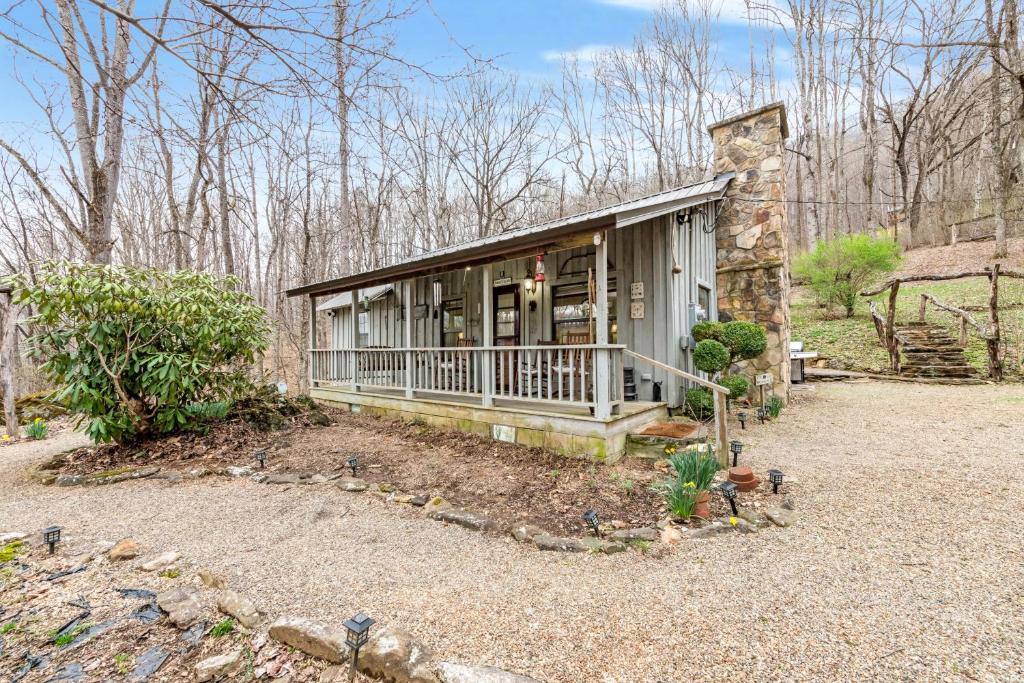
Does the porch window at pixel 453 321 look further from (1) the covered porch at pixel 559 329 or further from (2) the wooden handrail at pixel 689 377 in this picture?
(2) the wooden handrail at pixel 689 377

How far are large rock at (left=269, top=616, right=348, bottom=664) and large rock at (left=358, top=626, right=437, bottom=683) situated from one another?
0.15 metres

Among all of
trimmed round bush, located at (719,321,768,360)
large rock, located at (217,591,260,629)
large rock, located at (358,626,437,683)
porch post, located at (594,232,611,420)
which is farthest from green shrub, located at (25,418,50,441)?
trimmed round bush, located at (719,321,768,360)

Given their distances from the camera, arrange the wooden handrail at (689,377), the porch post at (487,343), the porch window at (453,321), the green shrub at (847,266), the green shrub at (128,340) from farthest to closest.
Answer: the green shrub at (847,266), the porch window at (453,321), the porch post at (487,343), the green shrub at (128,340), the wooden handrail at (689,377)

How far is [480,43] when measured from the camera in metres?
3.22

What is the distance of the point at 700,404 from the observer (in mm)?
6508

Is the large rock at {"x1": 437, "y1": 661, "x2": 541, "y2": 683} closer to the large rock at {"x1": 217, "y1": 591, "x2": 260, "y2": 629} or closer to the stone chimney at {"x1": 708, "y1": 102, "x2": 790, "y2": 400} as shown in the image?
the large rock at {"x1": 217, "y1": 591, "x2": 260, "y2": 629}

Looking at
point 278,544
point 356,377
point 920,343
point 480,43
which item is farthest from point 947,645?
point 920,343

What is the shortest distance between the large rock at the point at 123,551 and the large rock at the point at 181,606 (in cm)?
84

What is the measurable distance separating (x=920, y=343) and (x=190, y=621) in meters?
14.2

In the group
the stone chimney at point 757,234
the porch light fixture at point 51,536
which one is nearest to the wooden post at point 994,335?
the stone chimney at point 757,234

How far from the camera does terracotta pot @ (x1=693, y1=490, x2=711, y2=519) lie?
11.8 feet

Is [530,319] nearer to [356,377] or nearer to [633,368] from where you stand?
[633,368]

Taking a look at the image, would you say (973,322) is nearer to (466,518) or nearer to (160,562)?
(466,518)

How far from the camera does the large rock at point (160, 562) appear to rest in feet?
9.83
